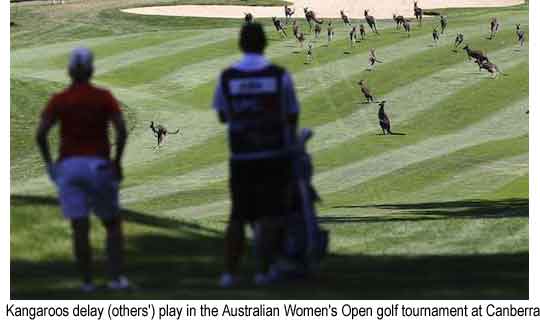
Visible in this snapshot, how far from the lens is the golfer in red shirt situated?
12.6 m

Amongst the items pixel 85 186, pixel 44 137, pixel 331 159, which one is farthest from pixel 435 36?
pixel 85 186

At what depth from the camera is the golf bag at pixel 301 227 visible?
44.2ft

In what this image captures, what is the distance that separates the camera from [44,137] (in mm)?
12922

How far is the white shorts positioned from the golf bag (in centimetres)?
165

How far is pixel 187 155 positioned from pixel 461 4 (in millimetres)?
46350

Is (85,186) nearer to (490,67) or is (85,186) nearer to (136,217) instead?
(136,217)

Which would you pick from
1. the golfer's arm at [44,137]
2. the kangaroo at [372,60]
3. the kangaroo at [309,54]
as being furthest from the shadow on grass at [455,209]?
the kangaroo at [309,54]

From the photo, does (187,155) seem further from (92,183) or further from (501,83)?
(92,183)

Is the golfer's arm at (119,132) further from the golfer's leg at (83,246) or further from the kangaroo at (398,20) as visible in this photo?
the kangaroo at (398,20)

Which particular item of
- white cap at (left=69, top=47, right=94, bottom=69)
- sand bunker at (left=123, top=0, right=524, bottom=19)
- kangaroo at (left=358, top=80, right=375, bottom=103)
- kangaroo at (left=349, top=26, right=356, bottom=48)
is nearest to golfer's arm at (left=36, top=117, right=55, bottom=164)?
white cap at (left=69, top=47, right=94, bottom=69)

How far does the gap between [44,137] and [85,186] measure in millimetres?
592

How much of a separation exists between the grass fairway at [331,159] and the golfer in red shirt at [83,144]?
31.7 inches
